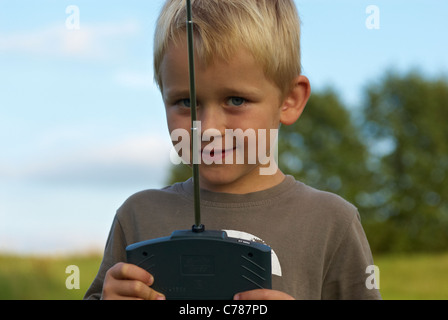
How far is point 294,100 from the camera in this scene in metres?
1.90

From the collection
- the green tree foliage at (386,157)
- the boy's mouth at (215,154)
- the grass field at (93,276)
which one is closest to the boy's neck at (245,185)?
the boy's mouth at (215,154)

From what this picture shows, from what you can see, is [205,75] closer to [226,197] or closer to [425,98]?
[226,197]

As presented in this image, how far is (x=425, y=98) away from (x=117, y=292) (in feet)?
47.6

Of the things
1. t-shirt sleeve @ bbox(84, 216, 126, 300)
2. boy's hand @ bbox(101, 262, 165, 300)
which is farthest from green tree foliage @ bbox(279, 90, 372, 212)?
boy's hand @ bbox(101, 262, 165, 300)

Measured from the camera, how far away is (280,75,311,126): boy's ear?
1.87m

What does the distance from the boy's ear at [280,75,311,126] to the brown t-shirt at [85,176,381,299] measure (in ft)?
0.76

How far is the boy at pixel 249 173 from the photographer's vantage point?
1640 millimetres

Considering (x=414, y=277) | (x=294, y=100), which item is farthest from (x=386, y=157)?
(x=294, y=100)

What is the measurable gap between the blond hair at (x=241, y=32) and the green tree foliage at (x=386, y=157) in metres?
10.4

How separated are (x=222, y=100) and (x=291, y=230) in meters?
0.52

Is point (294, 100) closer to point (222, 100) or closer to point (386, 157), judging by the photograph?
point (222, 100)

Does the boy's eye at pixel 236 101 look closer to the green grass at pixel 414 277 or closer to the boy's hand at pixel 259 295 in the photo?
the boy's hand at pixel 259 295

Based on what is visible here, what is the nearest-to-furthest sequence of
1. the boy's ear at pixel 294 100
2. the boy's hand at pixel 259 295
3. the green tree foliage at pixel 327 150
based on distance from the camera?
the boy's hand at pixel 259 295, the boy's ear at pixel 294 100, the green tree foliage at pixel 327 150

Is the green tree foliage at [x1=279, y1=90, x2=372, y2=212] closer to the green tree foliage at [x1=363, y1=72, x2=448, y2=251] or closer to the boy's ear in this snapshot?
the green tree foliage at [x1=363, y1=72, x2=448, y2=251]
